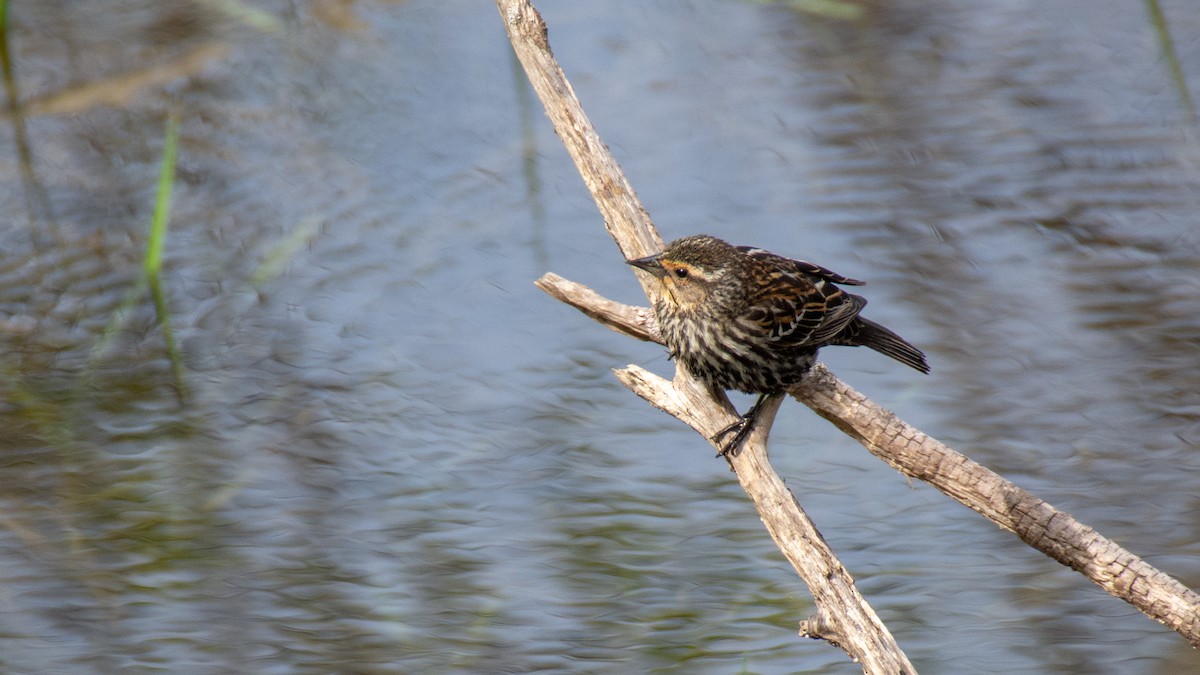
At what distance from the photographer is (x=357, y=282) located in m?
7.63

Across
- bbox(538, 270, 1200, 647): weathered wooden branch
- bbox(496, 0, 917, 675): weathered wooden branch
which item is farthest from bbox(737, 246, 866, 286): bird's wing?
bbox(538, 270, 1200, 647): weathered wooden branch

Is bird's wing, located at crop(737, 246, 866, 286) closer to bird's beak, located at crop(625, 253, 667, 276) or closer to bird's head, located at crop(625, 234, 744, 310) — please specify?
bird's head, located at crop(625, 234, 744, 310)

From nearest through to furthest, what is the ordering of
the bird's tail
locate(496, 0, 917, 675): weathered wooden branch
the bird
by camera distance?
locate(496, 0, 917, 675): weathered wooden branch, the bird, the bird's tail

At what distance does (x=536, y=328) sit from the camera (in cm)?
736

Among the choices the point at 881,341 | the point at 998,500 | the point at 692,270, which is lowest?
the point at 998,500

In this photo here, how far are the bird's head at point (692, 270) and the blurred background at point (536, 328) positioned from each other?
5.09 feet

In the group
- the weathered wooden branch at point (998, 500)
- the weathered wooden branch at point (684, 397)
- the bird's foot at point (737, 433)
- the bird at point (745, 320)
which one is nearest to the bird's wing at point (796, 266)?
the bird at point (745, 320)

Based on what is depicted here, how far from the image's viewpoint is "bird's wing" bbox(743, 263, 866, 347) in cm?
441

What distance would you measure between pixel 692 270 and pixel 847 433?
70 cm

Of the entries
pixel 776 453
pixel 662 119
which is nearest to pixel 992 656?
pixel 776 453

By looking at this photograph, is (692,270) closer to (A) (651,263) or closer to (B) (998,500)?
(A) (651,263)

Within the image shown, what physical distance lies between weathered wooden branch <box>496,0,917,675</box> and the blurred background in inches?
55.8

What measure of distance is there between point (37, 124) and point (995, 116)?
233 inches

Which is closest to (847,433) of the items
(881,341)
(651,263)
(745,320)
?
(745,320)
